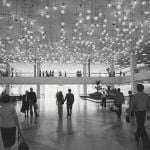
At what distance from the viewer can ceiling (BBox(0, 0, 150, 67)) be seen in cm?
1339

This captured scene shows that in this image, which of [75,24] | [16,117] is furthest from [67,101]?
[16,117]

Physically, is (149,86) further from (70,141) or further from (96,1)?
(70,141)

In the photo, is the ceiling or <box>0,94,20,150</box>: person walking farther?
the ceiling

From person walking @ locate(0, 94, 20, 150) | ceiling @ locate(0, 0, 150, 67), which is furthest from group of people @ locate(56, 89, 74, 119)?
person walking @ locate(0, 94, 20, 150)

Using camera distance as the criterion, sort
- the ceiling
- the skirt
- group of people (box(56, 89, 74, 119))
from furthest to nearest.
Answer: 1. the ceiling
2. group of people (box(56, 89, 74, 119))
3. the skirt

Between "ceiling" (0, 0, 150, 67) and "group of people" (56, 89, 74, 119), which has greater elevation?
"ceiling" (0, 0, 150, 67)

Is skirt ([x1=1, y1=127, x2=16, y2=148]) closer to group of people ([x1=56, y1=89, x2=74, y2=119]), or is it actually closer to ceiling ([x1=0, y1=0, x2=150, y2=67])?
group of people ([x1=56, y1=89, x2=74, y2=119])

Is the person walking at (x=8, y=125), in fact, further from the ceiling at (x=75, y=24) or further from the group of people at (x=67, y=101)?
the ceiling at (x=75, y=24)

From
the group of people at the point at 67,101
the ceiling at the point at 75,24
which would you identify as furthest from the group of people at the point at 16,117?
the ceiling at the point at 75,24

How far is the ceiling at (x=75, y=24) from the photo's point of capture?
13.4 m

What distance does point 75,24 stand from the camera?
16.3 m

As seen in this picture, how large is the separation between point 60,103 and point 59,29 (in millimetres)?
9001

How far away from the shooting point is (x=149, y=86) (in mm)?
33000

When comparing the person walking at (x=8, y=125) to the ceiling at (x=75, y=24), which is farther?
the ceiling at (x=75, y=24)
